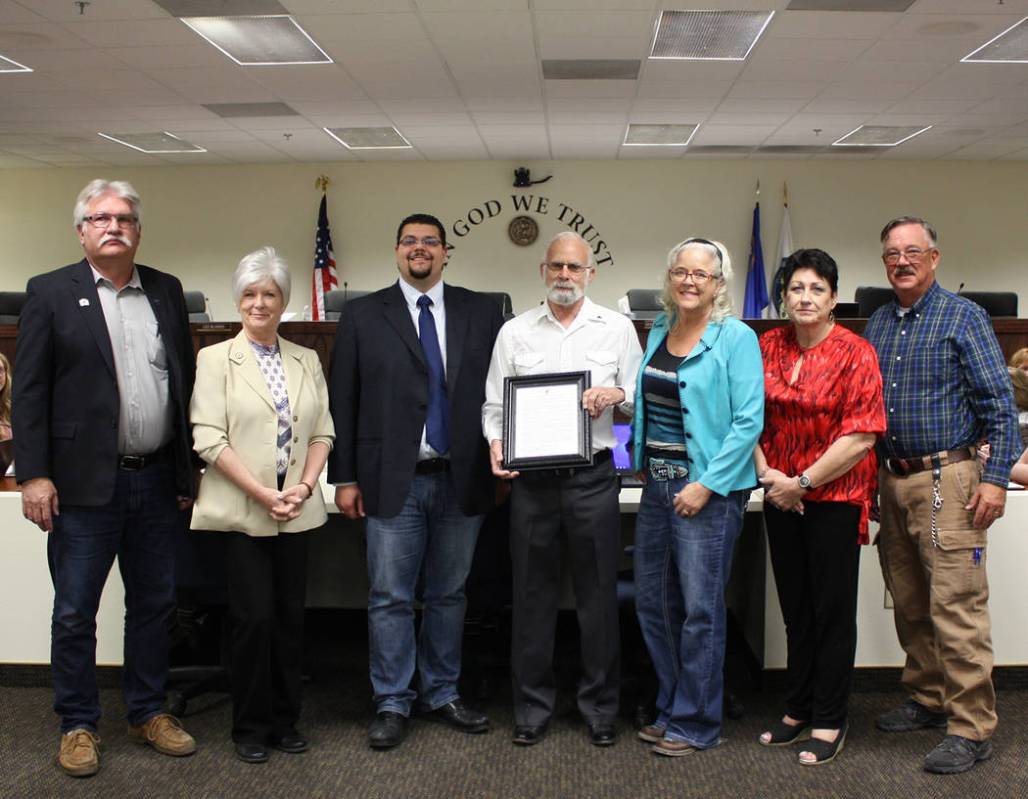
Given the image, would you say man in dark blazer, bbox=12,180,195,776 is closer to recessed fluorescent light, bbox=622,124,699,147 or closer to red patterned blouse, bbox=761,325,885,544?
red patterned blouse, bbox=761,325,885,544

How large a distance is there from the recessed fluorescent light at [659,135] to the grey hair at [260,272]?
667 cm

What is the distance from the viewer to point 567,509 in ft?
8.93

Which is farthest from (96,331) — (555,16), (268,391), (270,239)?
(270,239)

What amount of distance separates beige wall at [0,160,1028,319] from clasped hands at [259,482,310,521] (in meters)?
8.20

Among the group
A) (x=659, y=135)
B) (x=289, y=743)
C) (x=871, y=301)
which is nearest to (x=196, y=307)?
(x=659, y=135)

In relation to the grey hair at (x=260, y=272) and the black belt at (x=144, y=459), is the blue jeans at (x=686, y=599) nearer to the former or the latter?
the grey hair at (x=260, y=272)

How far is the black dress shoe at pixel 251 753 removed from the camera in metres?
2.69

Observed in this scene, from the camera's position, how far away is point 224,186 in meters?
11.0

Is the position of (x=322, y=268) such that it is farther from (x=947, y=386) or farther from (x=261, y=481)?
(x=947, y=386)

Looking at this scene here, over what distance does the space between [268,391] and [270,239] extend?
29.1 feet

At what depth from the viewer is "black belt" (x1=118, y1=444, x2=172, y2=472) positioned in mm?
2645

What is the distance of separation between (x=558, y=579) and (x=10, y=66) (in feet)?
20.4

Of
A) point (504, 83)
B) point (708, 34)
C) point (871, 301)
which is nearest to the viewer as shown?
point (871, 301)

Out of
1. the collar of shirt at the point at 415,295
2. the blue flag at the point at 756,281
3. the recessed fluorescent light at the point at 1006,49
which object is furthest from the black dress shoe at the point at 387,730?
the blue flag at the point at 756,281
